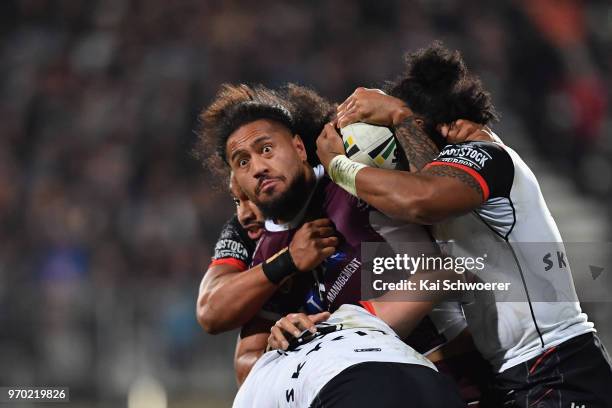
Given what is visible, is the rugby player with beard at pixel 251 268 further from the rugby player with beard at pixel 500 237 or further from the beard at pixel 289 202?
the rugby player with beard at pixel 500 237

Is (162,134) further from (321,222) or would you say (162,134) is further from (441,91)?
(441,91)

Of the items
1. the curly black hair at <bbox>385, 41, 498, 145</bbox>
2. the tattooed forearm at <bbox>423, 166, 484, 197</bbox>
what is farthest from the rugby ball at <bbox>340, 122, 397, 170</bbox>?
the tattooed forearm at <bbox>423, 166, 484, 197</bbox>

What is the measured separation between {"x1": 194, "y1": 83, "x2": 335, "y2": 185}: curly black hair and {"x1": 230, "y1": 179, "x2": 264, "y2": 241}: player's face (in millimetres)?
189

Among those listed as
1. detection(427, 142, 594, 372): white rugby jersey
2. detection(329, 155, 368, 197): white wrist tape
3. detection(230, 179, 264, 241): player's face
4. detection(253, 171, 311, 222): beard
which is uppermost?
detection(230, 179, 264, 241): player's face

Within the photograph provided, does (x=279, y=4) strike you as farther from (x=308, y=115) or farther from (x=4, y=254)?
(x=308, y=115)

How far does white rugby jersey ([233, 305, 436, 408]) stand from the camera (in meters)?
2.89

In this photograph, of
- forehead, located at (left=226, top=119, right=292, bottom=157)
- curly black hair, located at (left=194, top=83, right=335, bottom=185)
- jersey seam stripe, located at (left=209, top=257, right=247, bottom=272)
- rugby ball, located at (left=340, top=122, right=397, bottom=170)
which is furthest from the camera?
jersey seam stripe, located at (left=209, top=257, right=247, bottom=272)

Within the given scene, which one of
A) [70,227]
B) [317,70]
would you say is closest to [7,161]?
[70,227]

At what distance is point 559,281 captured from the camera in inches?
144

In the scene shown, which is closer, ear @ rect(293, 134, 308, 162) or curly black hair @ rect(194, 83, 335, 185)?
ear @ rect(293, 134, 308, 162)

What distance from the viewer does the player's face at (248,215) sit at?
4.51m

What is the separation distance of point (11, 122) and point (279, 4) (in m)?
3.75

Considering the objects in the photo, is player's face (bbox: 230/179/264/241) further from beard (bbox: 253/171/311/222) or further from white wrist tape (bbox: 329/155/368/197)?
white wrist tape (bbox: 329/155/368/197)

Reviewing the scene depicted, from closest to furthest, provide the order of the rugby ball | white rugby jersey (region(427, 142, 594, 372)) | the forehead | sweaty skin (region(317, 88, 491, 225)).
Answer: sweaty skin (region(317, 88, 491, 225)) → white rugby jersey (region(427, 142, 594, 372)) → the rugby ball → the forehead
